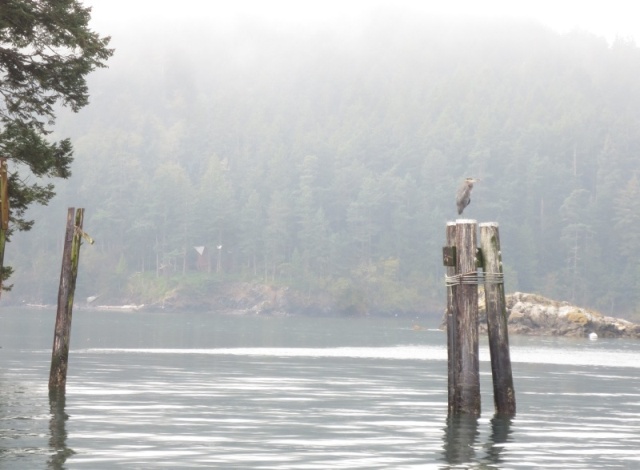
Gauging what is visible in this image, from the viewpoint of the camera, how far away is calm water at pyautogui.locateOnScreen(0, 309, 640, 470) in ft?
59.7

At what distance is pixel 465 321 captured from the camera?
22.6 m

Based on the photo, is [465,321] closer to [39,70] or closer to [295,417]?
[295,417]

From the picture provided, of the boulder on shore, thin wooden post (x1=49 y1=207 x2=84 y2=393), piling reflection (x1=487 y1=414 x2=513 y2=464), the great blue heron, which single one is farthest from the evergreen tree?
the boulder on shore

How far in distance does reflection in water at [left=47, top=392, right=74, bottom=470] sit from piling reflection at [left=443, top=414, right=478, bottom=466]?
20.1 feet

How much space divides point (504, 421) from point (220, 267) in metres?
153

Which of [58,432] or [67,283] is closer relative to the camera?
[58,432]

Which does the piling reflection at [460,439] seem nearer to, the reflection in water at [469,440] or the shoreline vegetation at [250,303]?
the reflection in water at [469,440]

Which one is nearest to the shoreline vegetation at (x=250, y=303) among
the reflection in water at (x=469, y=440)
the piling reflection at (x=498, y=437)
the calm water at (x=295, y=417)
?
the calm water at (x=295, y=417)

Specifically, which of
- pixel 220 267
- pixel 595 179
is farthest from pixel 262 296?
pixel 595 179

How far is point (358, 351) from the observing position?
195ft

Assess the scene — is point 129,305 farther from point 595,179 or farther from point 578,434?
point 578,434

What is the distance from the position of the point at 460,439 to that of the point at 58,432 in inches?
289

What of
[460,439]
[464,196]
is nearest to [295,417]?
[460,439]

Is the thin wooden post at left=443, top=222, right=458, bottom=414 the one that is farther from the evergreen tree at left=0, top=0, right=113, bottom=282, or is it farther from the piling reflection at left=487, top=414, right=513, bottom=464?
the evergreen tree at left=0, top=0, right=113, bottom=282
